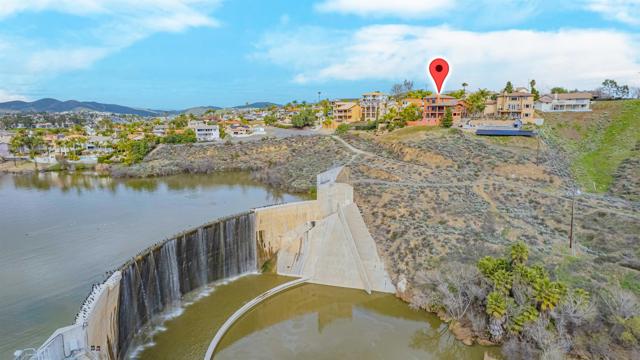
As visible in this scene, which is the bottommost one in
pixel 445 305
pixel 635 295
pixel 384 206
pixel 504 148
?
pixel 445 305

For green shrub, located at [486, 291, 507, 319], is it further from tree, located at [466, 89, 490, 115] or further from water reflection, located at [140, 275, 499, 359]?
tree, located at [466, 89, 490, 115]

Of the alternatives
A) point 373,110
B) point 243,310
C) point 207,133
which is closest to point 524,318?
point 243,310

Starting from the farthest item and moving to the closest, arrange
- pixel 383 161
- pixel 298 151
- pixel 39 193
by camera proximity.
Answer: pixel 298 151
pixel 39 193
pixel 383 161

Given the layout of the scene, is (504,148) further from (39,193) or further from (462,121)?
(39,193)

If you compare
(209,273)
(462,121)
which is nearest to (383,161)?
(462,121)

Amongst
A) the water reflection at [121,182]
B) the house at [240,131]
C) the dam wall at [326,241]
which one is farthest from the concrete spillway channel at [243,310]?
the house at [240,131]

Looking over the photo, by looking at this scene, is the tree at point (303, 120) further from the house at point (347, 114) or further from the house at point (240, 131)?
the house at point (240, 131)

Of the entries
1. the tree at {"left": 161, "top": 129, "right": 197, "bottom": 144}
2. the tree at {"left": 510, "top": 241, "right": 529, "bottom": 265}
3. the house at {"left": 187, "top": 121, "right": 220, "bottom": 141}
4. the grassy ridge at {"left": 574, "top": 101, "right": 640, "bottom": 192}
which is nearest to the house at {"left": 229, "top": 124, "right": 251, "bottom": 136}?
the house at {"left": 187, "top": 121, "right": 220, "bottom": 141}
